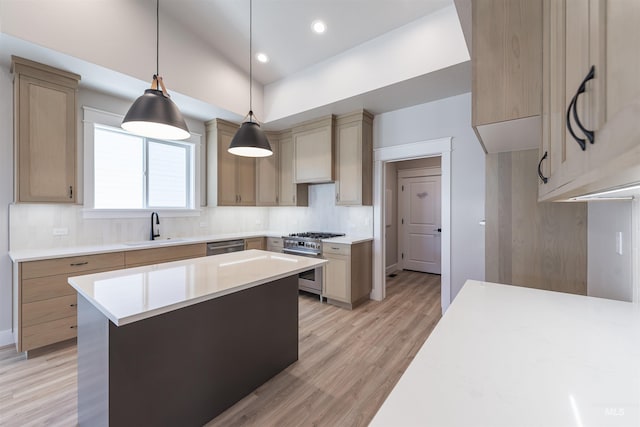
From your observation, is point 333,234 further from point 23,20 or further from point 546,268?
point 23,20

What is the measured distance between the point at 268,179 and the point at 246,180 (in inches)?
15.0

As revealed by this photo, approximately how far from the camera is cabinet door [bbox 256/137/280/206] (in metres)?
4.61

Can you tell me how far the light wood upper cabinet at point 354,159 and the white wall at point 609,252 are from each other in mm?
2352

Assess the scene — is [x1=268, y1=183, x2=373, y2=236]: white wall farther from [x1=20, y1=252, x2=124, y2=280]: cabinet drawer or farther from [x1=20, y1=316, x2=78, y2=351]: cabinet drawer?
[x1=20, y1=316, x2=78, y2=351]: cabinet drawer

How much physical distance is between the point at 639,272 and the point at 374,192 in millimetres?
2914

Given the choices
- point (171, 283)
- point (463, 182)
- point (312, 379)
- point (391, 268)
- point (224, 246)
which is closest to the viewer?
point (171, 283)

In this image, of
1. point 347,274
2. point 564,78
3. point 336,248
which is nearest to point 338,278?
point 347,274

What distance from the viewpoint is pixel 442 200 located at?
3.27 m

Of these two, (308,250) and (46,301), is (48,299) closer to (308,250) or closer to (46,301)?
(46,301)

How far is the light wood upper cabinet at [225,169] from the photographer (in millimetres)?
4078

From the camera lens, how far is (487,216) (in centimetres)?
217

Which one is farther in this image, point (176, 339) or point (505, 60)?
point (176, 339)

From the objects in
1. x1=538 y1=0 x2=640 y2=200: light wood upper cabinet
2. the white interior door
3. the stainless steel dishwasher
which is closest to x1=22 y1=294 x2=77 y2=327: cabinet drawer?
the stainless steel dishwasher

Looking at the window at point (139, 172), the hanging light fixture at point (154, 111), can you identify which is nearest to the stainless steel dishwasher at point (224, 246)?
the window at point (139, 172)
